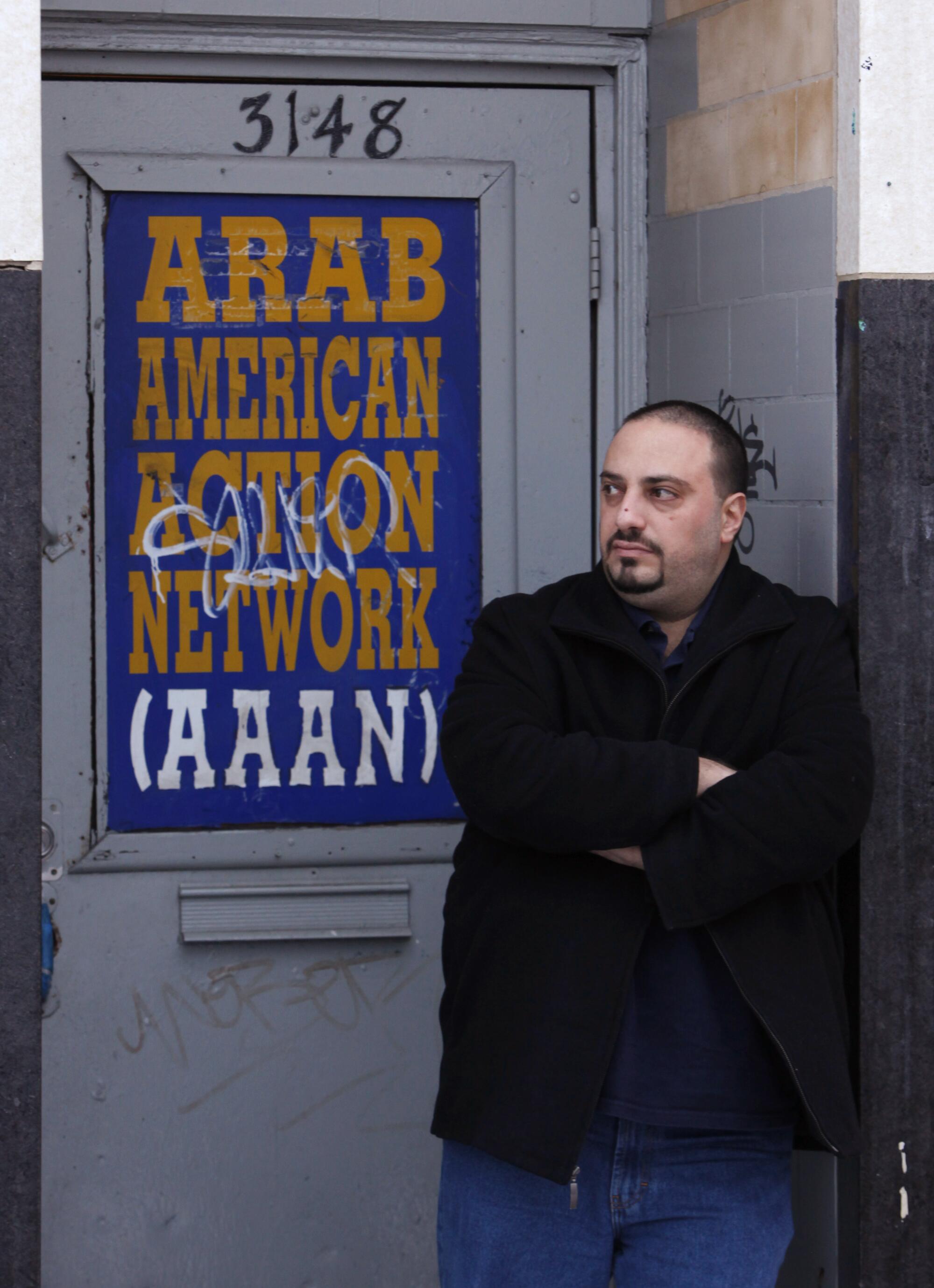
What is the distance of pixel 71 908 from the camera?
10.2ft

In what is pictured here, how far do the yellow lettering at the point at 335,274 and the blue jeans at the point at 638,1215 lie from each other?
5.36 ft

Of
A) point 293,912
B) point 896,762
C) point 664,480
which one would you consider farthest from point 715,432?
point 293,912

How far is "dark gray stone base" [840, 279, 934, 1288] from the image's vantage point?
2482 mm

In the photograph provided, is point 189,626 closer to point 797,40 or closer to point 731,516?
point 731,516

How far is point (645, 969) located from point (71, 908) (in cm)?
134

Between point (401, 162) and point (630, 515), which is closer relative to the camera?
point (630, 515)

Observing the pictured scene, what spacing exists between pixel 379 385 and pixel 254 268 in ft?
1.09

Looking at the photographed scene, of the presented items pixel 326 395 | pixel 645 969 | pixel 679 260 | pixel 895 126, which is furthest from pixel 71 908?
pixel 895 126

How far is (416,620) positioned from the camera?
125 inches

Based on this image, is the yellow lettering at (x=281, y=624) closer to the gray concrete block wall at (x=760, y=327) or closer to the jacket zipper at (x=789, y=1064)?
the gray concrete block wall at (x=760, y=327)

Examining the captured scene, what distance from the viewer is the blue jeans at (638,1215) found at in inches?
88.0

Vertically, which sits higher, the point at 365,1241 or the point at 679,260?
the point at 679,260

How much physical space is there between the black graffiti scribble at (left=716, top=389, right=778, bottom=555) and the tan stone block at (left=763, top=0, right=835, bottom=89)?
1.87ft

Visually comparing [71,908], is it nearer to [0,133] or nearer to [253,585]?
[253,585]
